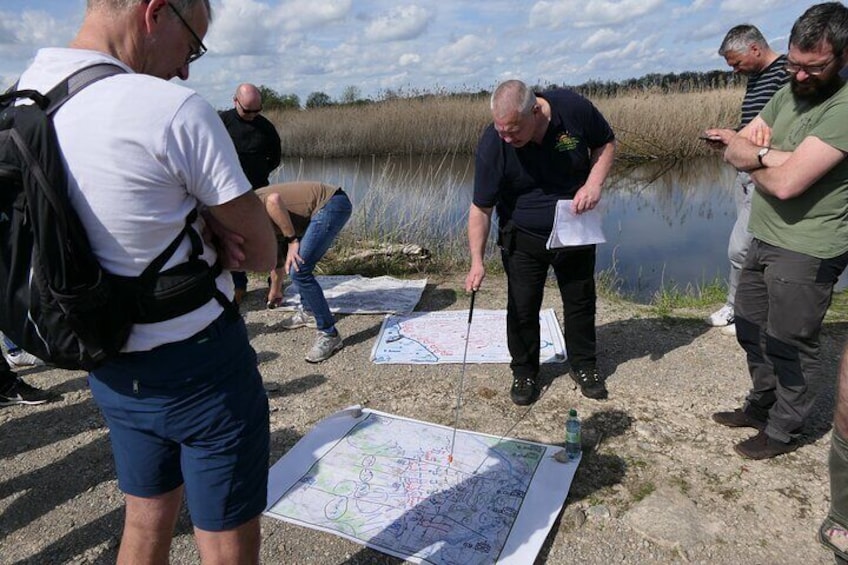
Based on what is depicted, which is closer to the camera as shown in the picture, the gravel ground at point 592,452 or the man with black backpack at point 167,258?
the man with black backpack at point 167,258

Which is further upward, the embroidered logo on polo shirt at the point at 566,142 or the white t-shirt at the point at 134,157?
the white t-shirt at the point at 134,157

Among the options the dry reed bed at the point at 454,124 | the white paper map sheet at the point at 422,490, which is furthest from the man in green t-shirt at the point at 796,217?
the dry reed bed at the point at 454,124

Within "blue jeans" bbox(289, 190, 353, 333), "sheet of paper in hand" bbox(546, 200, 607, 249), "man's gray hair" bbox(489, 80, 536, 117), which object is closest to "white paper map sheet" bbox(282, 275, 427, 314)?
"blue jeans" bbox(289, 190, 353, 333)

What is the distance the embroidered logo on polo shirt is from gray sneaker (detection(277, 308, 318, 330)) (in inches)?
88.0

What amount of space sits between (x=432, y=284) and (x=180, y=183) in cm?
412

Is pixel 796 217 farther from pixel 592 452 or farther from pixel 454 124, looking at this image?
pixel 454 124

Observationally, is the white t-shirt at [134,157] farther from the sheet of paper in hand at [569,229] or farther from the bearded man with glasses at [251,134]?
the bearded man with glasses at [251,134]

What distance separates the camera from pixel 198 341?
3.85ft

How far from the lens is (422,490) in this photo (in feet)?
7.40

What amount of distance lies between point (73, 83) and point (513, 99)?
1.73 meters

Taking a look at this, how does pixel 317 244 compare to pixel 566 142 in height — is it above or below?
below

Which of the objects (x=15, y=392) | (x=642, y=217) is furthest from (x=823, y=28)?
(x=642, y=217)

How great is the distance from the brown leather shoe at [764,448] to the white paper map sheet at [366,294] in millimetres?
2499

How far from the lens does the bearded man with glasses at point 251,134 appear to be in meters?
4.19
